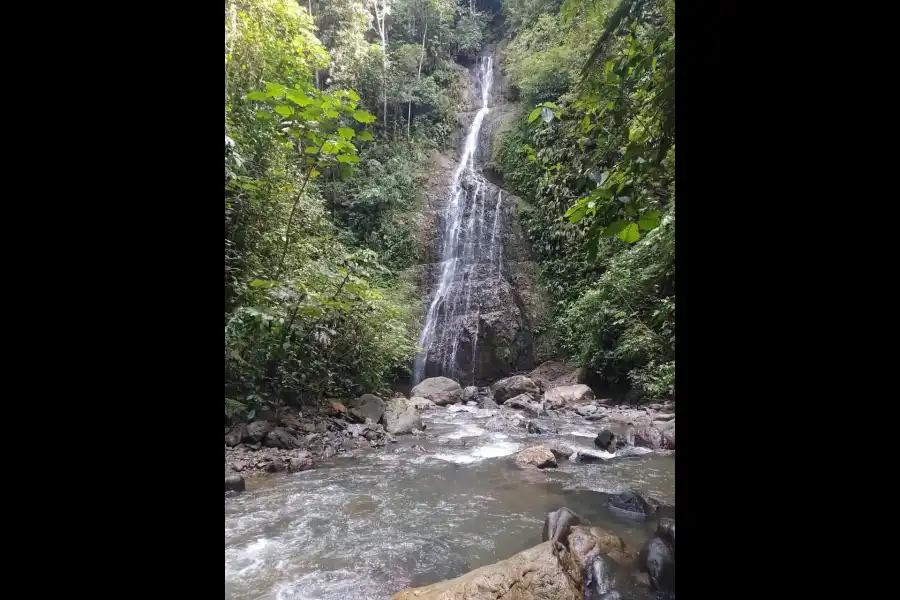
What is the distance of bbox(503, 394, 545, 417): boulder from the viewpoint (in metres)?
8.77

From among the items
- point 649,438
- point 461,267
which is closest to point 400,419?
point 649,438

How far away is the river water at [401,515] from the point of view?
3.36m

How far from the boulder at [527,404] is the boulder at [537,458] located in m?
2.71

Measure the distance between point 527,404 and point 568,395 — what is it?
3.23 ft

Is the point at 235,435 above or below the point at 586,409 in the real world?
above

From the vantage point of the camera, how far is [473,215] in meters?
14.5

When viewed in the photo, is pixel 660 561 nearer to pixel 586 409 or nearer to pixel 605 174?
pixel 605 174

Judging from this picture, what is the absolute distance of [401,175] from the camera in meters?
14.8

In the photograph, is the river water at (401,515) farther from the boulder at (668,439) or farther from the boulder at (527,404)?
the boulder at (527,404)

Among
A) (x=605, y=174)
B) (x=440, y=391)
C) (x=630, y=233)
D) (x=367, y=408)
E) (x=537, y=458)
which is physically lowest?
(x=537, y=458)

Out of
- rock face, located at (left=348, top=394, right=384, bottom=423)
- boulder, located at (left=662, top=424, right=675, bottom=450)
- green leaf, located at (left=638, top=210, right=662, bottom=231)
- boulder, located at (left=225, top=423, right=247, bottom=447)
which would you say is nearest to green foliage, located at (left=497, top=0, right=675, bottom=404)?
green leaf, located at (left=638, top=210, right=662, bottom=231)

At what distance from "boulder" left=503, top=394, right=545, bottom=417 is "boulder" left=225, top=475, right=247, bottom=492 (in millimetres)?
5309
